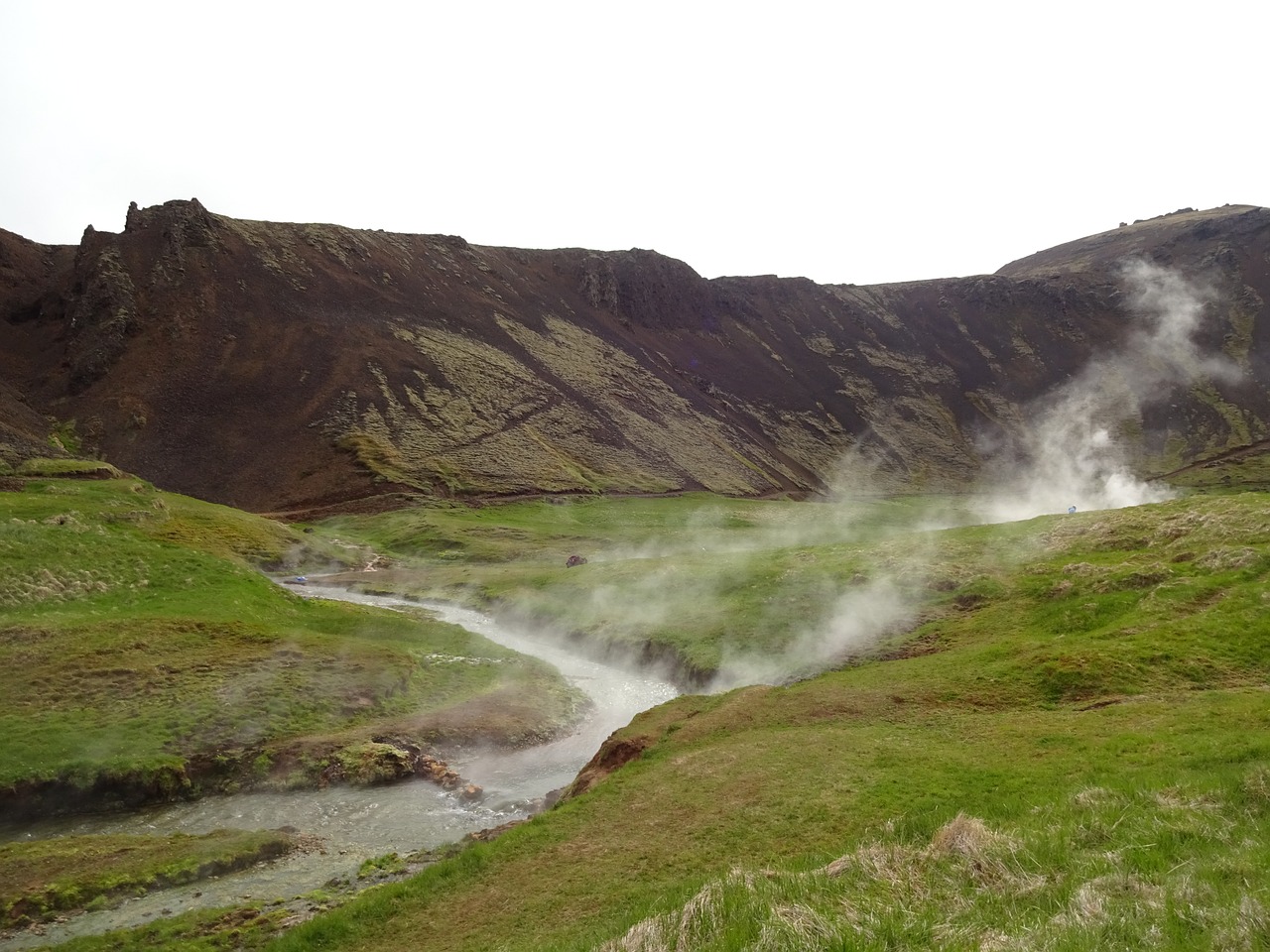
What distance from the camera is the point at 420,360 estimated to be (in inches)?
4828

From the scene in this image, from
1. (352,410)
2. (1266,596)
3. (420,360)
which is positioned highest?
(420,360)

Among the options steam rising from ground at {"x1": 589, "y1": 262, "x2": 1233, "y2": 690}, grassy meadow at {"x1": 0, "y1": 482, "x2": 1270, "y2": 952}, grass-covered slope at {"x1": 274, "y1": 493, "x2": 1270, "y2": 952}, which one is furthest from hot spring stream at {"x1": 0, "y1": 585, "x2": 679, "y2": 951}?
steam rising from ground at {"x1": 589, "y1": 262, "x2": 1233, "y2": 690}

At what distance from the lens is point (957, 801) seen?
47.4 ft

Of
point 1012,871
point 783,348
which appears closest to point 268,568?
point 1012,871

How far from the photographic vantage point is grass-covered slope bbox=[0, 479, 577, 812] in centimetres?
2317

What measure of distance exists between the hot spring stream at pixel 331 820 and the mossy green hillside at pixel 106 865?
1.62ft

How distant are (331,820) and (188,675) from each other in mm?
10986

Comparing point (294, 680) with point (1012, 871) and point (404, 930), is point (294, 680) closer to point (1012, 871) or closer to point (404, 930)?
point (404, 930)

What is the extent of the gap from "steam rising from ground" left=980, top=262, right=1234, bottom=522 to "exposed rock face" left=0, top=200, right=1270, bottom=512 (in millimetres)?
4673

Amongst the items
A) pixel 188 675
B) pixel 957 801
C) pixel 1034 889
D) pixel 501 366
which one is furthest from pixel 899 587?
pixel 501 366

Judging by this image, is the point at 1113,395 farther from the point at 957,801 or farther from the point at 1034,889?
the point at 1034,889

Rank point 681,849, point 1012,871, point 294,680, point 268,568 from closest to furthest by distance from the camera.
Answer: point 1012,871, point 681,849, point 294,680, point 268,568

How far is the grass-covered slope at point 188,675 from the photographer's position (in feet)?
76.0

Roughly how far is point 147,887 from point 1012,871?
18.3 m
